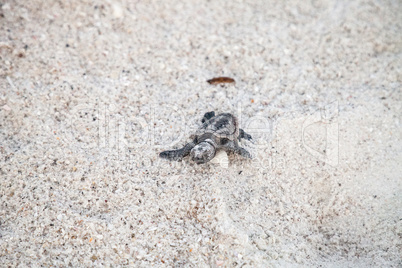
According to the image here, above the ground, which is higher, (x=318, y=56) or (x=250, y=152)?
(x=318, y=56)

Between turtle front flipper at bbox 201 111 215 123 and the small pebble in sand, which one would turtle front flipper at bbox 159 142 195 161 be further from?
the small pebble in sand

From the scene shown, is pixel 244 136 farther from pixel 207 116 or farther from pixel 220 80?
pixel 220 80

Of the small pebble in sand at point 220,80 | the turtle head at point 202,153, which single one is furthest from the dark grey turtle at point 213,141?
the small pebble in sand at point 220,80

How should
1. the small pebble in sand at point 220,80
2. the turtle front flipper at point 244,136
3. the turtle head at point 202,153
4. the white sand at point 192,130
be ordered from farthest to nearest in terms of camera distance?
the small pebble in sand at point 220,80 < the turtle front flipper at point 244,136 < the turtle head at point 202,153 < the white sand at point 192,130

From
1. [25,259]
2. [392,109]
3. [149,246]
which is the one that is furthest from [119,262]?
[392,109]

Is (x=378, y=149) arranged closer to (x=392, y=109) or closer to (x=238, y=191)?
(x=392, y=109)

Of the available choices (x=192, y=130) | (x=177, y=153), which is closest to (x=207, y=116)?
(x=192, y=130)

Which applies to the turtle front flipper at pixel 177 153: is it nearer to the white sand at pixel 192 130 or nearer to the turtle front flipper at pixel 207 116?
the white sand at pixel 192 130

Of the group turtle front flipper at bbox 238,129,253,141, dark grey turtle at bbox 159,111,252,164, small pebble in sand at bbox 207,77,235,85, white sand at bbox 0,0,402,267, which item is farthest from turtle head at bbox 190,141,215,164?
small pebble in sand at bbox 207,77,235,85
